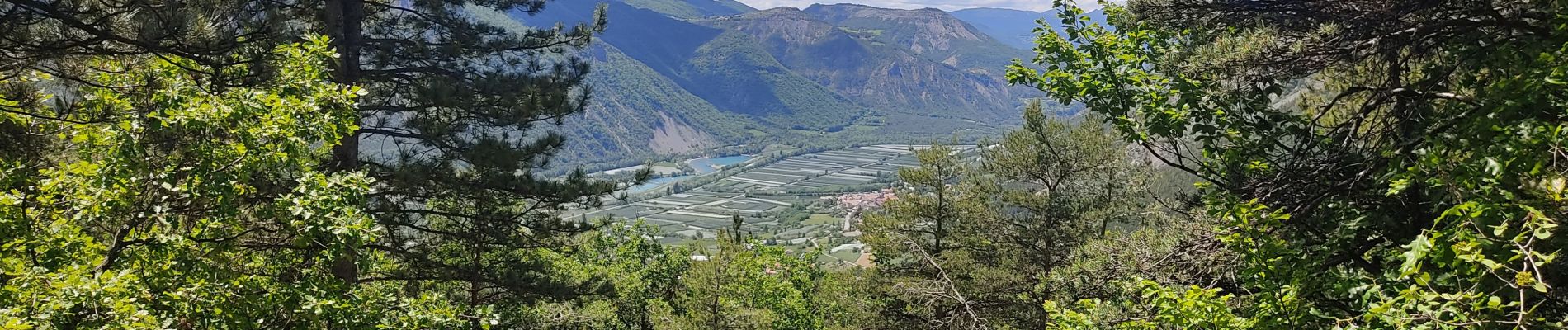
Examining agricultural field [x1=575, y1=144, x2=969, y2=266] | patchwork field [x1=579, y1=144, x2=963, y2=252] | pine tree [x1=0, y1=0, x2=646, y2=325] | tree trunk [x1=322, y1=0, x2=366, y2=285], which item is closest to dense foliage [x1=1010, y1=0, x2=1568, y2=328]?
pine tree [x1=0, y1=0, x2=646, y2=325]

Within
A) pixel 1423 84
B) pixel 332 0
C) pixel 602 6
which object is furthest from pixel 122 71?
pixel 1423 84

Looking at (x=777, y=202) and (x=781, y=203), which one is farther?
(x=777, y=202)

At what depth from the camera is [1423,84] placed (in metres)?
3.56

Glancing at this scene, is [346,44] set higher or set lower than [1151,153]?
higher

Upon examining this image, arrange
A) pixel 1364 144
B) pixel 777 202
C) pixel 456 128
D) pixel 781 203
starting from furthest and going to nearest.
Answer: pixel 777 202 → pixel 781 203 → pixel 456 128 → pixel 1364 144

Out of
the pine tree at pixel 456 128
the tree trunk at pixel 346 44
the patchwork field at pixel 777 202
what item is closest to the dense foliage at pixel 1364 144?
the pine tree at pixel 456 128

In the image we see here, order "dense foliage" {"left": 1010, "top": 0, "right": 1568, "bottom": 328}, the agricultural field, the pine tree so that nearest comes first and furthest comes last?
"dense foliage" {"left": 1010, "top": 0, "right": 1568, "bottom": 328}
the pine tree
the agricultural field

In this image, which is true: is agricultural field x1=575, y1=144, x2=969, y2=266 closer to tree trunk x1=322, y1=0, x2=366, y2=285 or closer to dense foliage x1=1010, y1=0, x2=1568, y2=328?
tree trunk x1=322, y1=0, x2=366, y2=285

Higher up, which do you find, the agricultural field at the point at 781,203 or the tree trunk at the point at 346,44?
the tree trunk at the point at 346,44

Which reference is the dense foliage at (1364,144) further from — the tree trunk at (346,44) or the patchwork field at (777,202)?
the patchwork field at (777,202)

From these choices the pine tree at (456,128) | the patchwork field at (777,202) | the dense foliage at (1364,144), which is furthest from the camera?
the patchwork field at (777,202)

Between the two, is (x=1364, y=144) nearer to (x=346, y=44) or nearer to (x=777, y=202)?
(x=346, y=44)

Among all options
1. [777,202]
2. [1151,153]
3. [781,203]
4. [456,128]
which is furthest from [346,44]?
[777,202]

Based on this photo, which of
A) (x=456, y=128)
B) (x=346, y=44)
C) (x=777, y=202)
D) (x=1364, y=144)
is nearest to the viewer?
(x=1364, y=144)
